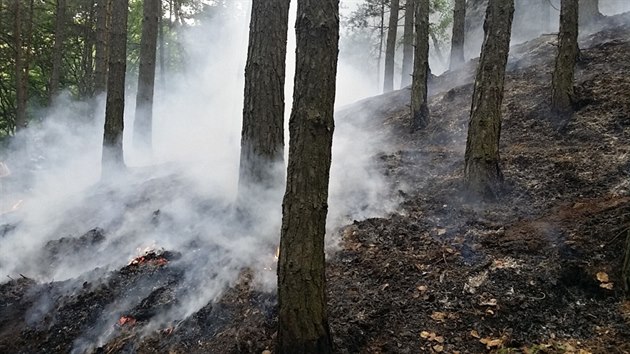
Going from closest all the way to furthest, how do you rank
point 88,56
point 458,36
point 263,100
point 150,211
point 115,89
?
1. point 263,100
2. point 150,211
3. point 115,89
4. point 458,36
5. point 88,56

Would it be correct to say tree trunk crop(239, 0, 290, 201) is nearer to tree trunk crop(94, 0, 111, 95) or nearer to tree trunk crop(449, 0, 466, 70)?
tree trunk crop(94, 0, 111, 95)

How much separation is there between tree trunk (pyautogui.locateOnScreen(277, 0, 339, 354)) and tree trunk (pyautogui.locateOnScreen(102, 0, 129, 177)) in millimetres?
6610

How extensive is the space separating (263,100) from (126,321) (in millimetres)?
3216

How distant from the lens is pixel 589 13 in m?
11.9

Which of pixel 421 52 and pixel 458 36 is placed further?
pixel 458 36

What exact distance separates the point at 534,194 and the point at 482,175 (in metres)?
0.67

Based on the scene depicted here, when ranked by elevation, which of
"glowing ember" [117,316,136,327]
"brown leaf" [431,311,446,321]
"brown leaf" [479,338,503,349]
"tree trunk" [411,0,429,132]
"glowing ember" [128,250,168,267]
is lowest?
"glowing ember" [117,316,136,327]

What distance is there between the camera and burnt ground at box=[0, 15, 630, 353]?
3.39 meters

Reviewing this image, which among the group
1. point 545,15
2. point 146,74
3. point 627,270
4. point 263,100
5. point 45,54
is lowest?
point 627,270

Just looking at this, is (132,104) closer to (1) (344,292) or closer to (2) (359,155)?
(2) (359,155)

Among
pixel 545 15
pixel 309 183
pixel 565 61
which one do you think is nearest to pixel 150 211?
pixel 309 183

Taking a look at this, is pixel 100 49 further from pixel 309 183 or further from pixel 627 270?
pixel 627 270

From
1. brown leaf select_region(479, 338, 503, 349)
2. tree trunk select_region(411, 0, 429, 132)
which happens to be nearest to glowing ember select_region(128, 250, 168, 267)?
brown leaf select_region(479, 338, 503, 349)

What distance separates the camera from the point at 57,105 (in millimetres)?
14688
